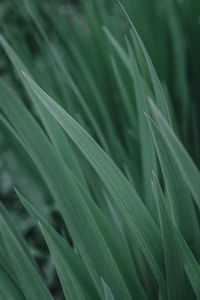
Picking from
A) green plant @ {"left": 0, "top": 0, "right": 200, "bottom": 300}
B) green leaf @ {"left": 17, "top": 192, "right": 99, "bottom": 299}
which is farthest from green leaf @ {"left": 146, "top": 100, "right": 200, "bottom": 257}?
green leaf @ {"left": 17, "top": 192, "right": 99, "bottom": 299}

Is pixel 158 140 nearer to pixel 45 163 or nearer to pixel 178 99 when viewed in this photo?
pixel 45 163

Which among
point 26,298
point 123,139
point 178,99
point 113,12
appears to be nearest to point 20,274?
point 26,298

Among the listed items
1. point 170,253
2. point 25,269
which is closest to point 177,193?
point 170,253

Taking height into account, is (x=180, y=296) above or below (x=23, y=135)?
below

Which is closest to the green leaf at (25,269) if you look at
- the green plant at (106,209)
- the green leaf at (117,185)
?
the green plant at (106,209)

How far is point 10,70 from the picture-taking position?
101 centimetres

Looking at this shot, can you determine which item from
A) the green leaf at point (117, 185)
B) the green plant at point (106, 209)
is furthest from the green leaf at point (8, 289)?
the green leaf at point (117, 185)

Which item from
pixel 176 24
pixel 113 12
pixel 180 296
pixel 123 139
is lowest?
pixel 180 296

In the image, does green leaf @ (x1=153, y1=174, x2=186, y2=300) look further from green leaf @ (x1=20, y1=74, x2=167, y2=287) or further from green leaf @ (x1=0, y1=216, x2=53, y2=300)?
green leaf @ (x1=0, y1=216, x2=53, y2=300)

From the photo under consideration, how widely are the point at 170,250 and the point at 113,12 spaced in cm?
74

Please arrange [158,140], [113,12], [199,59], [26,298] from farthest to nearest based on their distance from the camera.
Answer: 1. [113,12]
2. [199,59]
3. [26,298]
4. [158,140]

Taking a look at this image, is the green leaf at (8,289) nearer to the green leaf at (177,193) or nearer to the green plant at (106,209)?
the green plant at (106,209)

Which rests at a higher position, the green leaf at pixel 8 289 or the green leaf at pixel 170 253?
the green leaf at pixel 8 289

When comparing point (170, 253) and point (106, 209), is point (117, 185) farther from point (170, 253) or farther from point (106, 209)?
point (106, 209)
